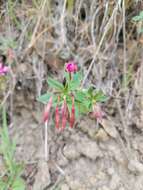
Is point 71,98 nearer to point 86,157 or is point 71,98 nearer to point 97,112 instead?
point 97,112

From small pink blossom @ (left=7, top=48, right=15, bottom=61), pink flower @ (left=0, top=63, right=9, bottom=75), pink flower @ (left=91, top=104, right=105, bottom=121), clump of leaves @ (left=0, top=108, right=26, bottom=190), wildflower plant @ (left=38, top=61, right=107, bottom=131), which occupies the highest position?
small pink blossom @ (left=7, top=48, right=15, bottom=61)

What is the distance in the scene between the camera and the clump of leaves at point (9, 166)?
1906 millimetres

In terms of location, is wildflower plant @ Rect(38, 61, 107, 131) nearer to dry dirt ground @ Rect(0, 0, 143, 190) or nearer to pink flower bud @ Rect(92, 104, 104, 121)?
pink flower bud @ Rect(92, 104, 104, 121)

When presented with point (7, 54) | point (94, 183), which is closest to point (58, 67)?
point (7, 54)

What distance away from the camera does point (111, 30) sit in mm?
2062

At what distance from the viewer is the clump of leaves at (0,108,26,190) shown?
1.91m

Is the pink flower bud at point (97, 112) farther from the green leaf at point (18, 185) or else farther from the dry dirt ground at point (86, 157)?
the green leaf at point (18, 185)

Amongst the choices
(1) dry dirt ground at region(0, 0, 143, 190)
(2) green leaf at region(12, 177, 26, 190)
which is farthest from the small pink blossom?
(2) green leaf at region(12, 177, 26, 190)

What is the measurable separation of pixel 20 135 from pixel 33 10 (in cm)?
49

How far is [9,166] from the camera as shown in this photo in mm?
1930

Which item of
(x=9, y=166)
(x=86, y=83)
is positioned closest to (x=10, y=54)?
(x=86, y=83)

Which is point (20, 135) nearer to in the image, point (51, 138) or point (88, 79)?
point (51, 138)

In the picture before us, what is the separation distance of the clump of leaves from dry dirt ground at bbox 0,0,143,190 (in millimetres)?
54

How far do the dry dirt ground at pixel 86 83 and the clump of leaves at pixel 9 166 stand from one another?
54 millimetres
